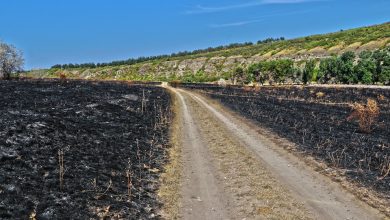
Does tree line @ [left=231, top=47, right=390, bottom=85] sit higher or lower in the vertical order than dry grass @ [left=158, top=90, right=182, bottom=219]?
higher

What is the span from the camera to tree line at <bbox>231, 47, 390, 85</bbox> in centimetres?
9994

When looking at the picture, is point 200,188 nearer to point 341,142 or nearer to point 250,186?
point 250,186

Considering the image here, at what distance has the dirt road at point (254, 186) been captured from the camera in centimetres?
1484

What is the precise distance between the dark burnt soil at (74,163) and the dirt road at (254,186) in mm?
1683

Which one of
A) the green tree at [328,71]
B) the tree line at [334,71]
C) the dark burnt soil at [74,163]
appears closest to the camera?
the dark burnt soil at [74,163]

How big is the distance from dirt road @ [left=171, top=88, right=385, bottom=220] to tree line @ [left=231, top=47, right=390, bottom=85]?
81.3m

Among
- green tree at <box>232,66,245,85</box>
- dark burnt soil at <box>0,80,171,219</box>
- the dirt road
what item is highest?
green tree at <box>232,66,245,85</box>

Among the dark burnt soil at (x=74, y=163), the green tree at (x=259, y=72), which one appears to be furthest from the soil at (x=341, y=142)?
the green tree at (x=259, y=72)

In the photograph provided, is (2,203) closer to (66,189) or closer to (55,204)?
(55,204)

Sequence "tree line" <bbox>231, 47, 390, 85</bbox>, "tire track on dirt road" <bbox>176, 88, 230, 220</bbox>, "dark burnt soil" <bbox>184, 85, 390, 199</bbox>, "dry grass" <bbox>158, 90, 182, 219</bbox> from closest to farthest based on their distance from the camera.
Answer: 1. "tire track on dirt road" <bbox>176, 88, 230, 220</bbox>
2. "dry grass" <bbox>158, 90, 182, 219</bbox>
3. "dark burnt soil" <bbox>184, 85, 390, 199</bbox>
4. "tree line" <bbox>231, 47, 390, 85</bbox>

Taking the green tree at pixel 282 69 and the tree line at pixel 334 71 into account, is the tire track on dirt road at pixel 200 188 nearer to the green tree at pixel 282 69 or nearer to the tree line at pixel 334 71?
the tree line at pixel 334 71

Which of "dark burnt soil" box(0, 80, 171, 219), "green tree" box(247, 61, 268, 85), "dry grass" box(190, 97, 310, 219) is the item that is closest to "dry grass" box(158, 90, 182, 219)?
"dark burnt soil" box(0, 80, 171, 219)

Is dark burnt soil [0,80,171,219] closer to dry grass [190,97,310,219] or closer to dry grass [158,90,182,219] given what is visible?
dry grass [158,90,182,219]

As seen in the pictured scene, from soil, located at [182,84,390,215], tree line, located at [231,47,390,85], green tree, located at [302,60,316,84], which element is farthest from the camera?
green tree, located at [302,60,316,84]
